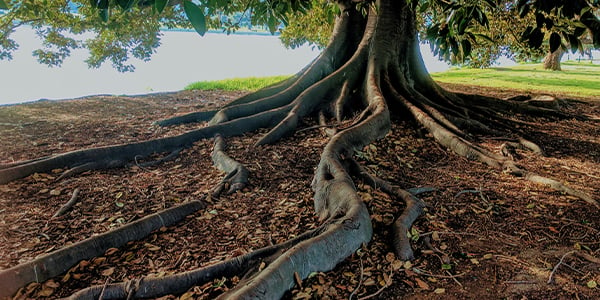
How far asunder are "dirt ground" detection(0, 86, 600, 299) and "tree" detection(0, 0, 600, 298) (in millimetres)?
124

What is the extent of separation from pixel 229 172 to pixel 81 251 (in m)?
1.98

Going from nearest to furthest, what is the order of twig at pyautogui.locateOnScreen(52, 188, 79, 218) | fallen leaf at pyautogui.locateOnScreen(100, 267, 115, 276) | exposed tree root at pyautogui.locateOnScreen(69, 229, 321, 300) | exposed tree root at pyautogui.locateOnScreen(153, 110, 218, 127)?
exposed tree root at pyautogui.locateOnScreen(69, 229, 321, 300), fallen leaf at pyautogui.locateOnScreen(100, 267, 115, 276), twig at pyautogui.locateOnScreen(52, 188, 79, 218), exposed tree root at pyautogui.locateOnScreen(153, 110, 218, 127)

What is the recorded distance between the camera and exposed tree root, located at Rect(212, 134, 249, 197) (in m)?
4.67

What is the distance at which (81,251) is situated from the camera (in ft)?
11.0

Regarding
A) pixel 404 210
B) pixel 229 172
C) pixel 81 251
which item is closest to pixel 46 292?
pixel 81 251

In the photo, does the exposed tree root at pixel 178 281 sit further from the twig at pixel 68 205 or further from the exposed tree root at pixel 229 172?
the twig at pixel 68 205

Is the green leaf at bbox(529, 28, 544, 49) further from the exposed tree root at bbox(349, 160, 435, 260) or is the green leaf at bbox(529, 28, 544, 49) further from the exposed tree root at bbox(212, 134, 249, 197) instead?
the exposed tree root at bbox(212, 134, 249, 197)

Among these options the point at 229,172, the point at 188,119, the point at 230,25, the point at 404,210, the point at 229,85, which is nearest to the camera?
the point at 404,210

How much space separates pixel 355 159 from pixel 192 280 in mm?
A: 2818

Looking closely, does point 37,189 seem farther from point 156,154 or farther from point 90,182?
point 156,154

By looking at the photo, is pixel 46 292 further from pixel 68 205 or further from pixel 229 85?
pixel 229 85

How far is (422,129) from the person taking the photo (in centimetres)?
648

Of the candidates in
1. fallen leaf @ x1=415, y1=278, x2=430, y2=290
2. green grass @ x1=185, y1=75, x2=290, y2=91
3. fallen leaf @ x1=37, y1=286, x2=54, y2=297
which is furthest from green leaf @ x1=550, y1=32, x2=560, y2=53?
green grass @ x1=185, y1=75, x2=290, y2=91

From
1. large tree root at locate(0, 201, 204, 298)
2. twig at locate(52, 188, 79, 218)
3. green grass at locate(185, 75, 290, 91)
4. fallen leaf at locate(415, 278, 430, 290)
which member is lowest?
fallen leaf at locate(415, 278, 430, 290)
